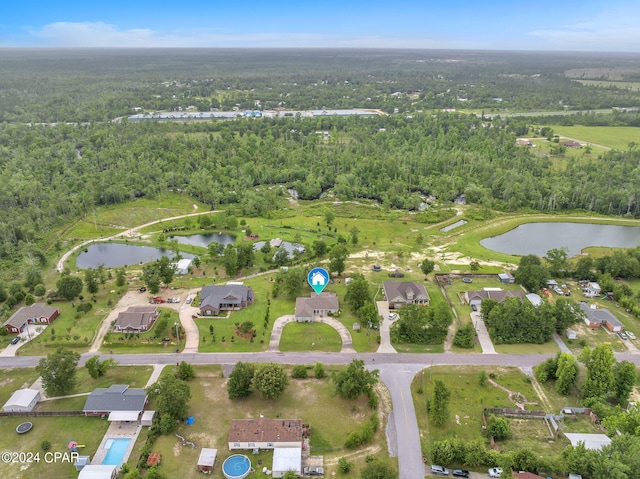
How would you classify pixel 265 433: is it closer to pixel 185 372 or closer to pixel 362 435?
pixel 362 435

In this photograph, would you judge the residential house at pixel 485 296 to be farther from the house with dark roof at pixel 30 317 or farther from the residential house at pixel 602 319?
the house with dark roof at pixel 30 317

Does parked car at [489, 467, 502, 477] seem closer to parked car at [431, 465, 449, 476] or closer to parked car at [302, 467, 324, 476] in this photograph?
parked car at [431, 465, 449, 476]

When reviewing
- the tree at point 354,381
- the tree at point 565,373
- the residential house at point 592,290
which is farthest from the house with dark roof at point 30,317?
the residential house at point 592,290

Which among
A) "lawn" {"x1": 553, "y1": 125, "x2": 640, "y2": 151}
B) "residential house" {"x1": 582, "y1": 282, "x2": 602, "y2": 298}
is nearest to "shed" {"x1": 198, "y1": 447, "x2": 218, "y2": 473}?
"residential house" {"x1": 582, "y1": 282, "x2": 602, "y2": 298}

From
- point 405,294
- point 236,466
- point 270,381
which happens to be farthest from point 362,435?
point 405,294

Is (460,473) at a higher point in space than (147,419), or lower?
lower

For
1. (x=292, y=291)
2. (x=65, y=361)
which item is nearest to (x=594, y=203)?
(x=292, y=291)
